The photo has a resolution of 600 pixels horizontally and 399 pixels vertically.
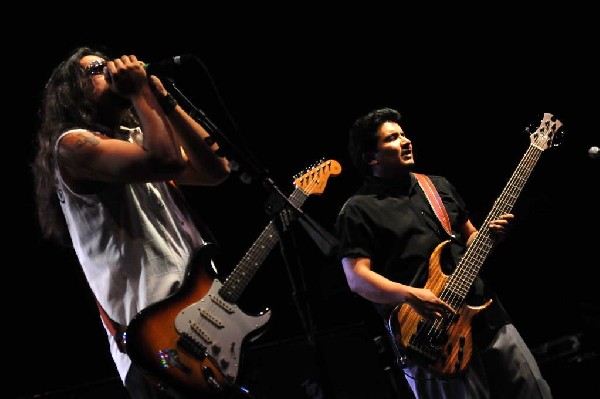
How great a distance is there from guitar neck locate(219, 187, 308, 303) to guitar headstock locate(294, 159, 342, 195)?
0.76 meters

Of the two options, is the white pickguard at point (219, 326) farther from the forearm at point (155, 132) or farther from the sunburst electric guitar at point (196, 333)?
the forearm at point (155, 132)

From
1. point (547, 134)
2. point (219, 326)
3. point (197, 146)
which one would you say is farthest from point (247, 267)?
point (547, 134)

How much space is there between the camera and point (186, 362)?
202cm

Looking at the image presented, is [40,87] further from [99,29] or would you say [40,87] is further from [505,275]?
[505,275]

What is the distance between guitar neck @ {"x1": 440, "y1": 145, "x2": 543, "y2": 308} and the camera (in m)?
2.87

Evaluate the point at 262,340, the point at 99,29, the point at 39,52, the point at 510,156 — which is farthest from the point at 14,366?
the point at 510,156

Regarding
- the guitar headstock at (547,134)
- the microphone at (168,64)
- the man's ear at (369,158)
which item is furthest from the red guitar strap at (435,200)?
the microphone at (168,64)

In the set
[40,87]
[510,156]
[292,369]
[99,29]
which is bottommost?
[292,369]

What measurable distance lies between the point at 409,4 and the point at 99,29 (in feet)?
8.03

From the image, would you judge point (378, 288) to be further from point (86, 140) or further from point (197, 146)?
point (86, 140)

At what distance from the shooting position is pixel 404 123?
5285mm

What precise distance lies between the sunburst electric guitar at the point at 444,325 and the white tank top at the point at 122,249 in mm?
1197

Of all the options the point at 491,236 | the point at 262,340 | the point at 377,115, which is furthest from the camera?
the point at 262,340

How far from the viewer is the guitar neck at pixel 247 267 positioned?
2.30m
